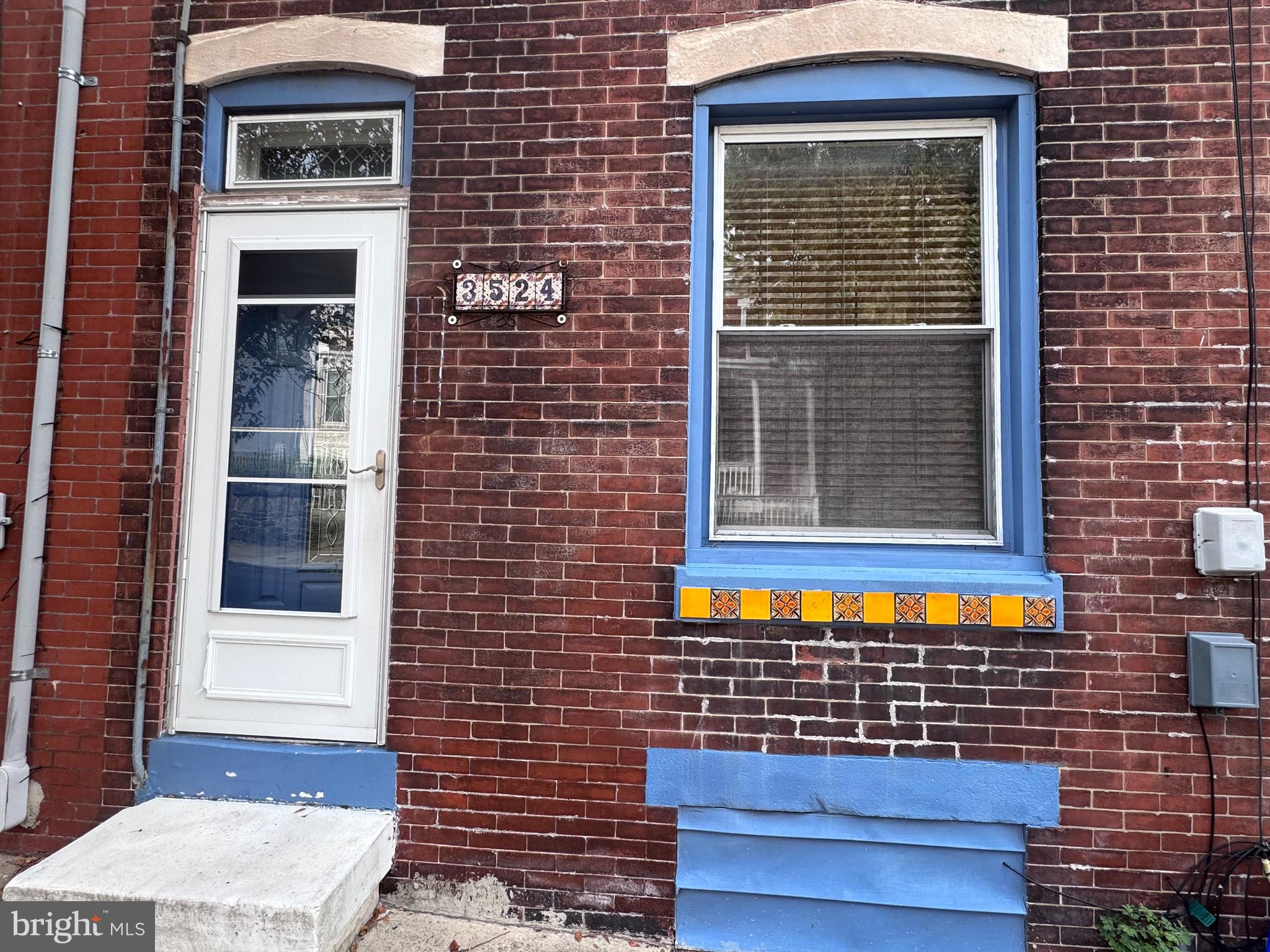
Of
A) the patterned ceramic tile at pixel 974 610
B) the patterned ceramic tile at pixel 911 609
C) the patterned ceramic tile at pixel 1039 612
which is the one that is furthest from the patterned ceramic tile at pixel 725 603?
the patterned ceramic tile at pixel 1039 612

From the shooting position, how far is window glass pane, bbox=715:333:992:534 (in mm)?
3096

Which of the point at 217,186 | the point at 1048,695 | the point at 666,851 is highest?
the point at 217,186

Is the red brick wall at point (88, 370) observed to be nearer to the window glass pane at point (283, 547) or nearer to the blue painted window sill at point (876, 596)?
the window glass pane at point (283, 547)

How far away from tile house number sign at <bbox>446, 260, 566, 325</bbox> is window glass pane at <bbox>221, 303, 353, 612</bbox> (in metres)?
0.59

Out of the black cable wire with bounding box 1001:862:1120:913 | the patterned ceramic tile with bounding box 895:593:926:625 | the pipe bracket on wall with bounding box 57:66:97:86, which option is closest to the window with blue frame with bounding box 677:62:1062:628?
the patterned ceramic tile with bounding box 895:593:926:625

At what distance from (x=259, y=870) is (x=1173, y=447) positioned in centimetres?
389

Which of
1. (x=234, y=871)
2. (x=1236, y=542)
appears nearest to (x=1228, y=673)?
(x=1236, y=542)

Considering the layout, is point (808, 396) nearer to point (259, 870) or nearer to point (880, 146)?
point (880, 146)

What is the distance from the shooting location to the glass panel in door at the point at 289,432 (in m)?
3.30

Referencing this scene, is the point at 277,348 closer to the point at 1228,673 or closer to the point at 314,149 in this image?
the point at 314,149

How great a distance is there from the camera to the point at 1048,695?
2.83 meters

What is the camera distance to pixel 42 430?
328 centimetres

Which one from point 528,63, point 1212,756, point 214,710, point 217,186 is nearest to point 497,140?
point 528,63

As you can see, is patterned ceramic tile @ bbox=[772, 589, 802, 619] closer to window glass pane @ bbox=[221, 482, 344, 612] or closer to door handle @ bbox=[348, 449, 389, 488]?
door handle @ bbox=[348, 449, 389, 488]
